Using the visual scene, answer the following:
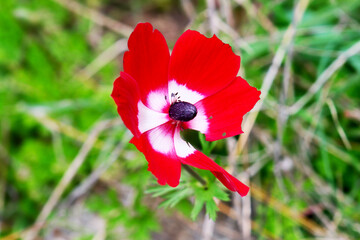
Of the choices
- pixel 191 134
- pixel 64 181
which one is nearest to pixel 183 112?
pixel 191 134

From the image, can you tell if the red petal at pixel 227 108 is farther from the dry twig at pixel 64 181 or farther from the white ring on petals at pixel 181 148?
the dry twig at pixel 64 181

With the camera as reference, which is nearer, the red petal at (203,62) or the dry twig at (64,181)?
the red petal at (203,62)

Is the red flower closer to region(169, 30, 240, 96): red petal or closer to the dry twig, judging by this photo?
region(169, 30, 240, 96): red petal

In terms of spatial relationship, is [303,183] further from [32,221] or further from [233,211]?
[32,221]

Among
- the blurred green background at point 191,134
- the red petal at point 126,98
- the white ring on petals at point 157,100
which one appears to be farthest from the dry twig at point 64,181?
the red petal at point 126,98

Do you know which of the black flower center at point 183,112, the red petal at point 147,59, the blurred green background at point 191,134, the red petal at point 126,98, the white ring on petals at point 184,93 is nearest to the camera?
the red petal at point 126,98

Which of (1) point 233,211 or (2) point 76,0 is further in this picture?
(2) point 76,0

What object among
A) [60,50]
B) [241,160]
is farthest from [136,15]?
[241,160]
